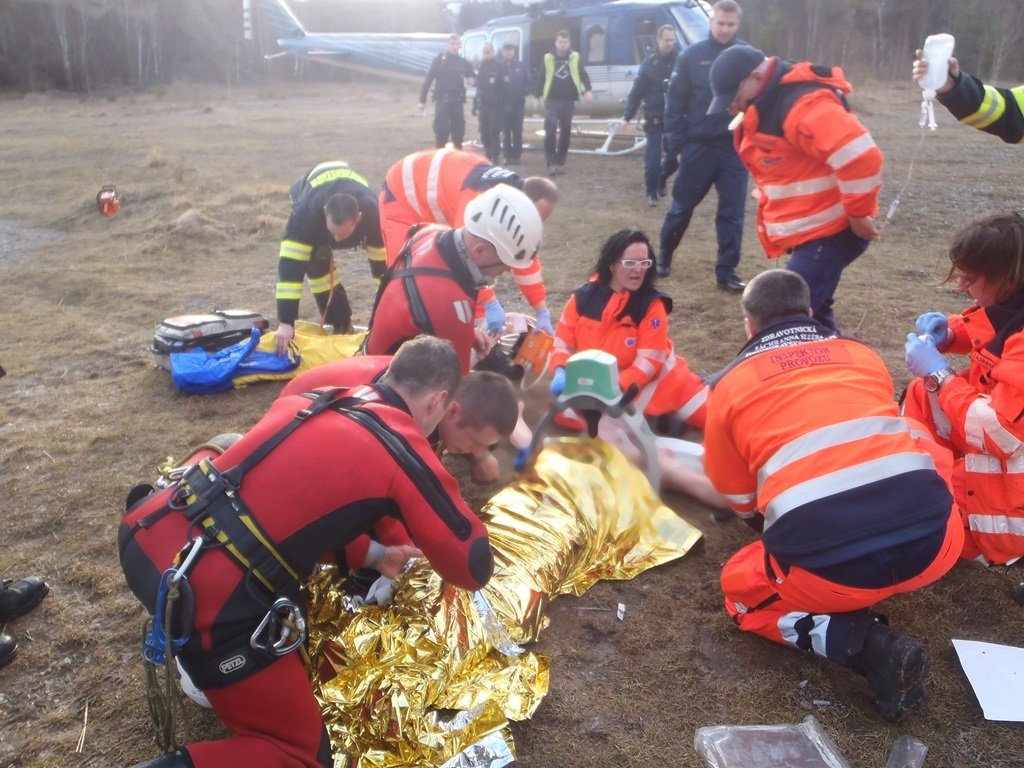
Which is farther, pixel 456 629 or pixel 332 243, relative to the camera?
pixel 332 243

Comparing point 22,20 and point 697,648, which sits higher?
point 22,20

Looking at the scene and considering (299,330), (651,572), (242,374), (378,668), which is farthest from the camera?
(299,330)

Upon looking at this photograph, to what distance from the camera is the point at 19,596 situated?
2771 millimetres

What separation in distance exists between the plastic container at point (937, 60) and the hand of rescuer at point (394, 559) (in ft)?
9.80

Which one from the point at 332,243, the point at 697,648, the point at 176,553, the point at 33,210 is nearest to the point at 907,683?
the point at 697,648

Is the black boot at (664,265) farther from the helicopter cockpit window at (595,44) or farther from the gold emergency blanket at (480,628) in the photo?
the helicopter cockpit window at (595,44)

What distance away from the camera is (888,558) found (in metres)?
2.15

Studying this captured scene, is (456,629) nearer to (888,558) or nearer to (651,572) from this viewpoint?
(651,572)

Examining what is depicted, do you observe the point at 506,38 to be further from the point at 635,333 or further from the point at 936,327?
the point at 936,327

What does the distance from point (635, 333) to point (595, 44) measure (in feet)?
38.4

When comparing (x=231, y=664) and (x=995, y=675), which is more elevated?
(x=231, y=664)

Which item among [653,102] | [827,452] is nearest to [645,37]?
[653,102]

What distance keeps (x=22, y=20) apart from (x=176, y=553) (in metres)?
35.7

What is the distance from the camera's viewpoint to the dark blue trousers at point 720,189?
6.02 metres
